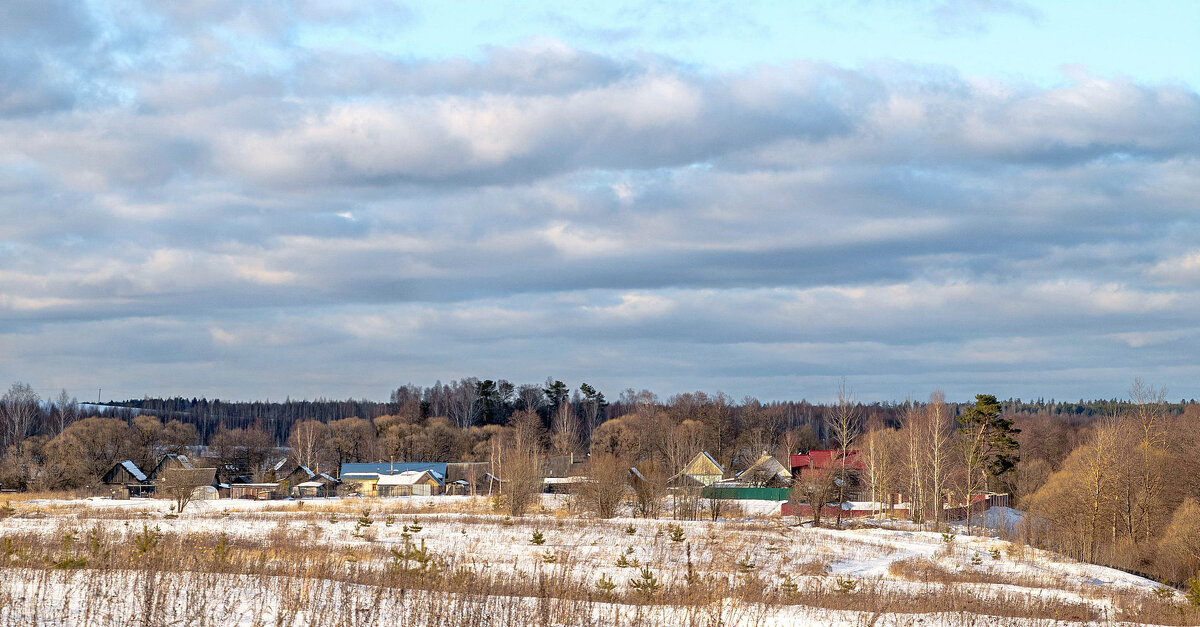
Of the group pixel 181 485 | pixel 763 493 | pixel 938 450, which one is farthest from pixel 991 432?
pixel 181 485

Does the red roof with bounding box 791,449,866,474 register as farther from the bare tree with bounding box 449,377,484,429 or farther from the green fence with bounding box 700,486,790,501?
the bare tree with bounding box 449,377,484,429

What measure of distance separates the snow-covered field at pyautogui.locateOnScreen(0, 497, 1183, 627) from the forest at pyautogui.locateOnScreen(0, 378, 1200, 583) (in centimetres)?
783

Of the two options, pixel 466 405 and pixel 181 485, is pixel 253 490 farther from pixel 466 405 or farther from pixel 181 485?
pixel 466 405

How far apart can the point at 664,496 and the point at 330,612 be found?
46.9 m

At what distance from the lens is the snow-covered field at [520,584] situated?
12422mm

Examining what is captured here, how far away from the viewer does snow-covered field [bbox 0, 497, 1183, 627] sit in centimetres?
1242

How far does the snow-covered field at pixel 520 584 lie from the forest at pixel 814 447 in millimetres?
7833

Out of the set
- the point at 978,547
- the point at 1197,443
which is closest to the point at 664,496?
the point at 978,547

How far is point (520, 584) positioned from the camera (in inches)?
678

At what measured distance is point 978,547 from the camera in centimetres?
4366

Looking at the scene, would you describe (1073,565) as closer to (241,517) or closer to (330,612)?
(330,612)

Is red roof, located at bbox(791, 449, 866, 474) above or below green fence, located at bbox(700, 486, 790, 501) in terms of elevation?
above

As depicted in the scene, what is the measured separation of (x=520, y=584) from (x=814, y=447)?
133 meters

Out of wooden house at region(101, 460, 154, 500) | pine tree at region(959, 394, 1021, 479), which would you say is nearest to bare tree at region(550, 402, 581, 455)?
wooden house at region(101, 460, 154, 500)
